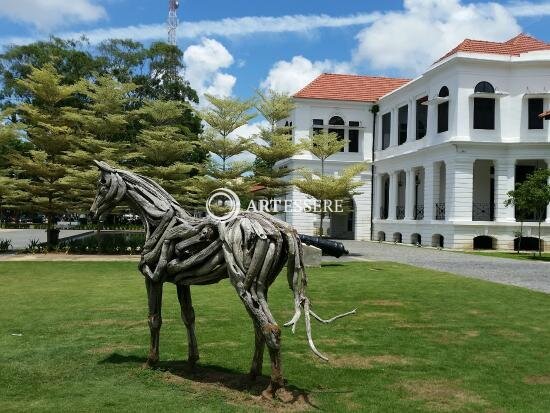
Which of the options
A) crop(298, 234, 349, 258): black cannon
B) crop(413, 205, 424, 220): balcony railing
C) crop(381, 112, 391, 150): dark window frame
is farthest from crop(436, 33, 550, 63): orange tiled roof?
crop(298, 234, 349, 258): black cannon

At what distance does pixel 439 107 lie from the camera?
2969cm

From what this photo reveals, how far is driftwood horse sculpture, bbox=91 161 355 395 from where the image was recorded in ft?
16.8

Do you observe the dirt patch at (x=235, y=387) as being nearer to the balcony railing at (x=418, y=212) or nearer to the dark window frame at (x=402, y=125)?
the balcony railing at (x=418, y=212)

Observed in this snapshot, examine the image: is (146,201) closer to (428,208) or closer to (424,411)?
(424,411)

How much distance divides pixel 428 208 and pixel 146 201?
85.4 feet

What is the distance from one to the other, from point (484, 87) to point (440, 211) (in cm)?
679

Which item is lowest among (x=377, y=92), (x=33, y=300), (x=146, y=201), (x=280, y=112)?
(x=33, y=300)

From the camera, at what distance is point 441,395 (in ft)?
18.0

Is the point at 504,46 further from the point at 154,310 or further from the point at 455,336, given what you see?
the point at 154,310

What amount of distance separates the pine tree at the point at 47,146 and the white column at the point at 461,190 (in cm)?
1821

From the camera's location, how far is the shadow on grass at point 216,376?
5352mm

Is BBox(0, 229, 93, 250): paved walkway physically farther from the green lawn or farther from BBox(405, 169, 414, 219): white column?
BBox(405, 169, 414, 219): white column

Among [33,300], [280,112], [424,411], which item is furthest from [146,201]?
A: [280,112]

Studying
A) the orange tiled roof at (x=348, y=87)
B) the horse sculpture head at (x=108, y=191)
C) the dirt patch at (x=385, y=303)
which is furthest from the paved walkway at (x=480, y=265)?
the orange tiled roof at (x=348, y=87)
